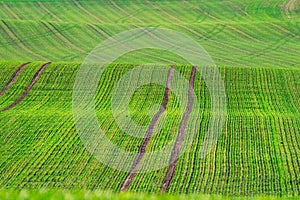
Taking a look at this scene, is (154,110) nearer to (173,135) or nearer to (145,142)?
(173,135)

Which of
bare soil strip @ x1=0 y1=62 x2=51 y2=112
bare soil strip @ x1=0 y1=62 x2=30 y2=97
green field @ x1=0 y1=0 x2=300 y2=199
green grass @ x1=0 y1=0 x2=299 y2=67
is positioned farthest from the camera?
green grass @ x1=0 y1=0 x2=299 y2=67

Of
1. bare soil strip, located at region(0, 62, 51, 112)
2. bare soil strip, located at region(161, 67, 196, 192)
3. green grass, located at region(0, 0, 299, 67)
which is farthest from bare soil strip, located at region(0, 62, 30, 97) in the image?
green grass, located at region(0, 0, 299, 67)

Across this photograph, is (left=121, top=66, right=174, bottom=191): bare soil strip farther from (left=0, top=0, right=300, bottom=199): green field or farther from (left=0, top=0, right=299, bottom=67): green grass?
(left=0, top=0, right=299, bottom=67): green grass

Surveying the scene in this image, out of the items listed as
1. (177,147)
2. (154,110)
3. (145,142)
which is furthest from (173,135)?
(154,110)

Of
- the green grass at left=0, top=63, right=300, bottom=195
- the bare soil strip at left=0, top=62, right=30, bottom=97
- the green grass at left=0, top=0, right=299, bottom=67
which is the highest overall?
the green grass at left=0, top=63, right=300, bottom=195

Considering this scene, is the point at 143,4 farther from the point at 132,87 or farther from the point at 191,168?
the point at 191,168

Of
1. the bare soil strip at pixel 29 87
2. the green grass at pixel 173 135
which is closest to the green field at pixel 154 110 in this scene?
the green grass at pixel 173 135

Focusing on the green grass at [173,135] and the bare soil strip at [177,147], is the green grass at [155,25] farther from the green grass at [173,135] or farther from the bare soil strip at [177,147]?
the bare soil strip at [177,147]

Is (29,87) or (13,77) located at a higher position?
(29,87)

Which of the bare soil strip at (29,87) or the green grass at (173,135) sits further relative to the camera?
the bare soil strip at (29,87)
